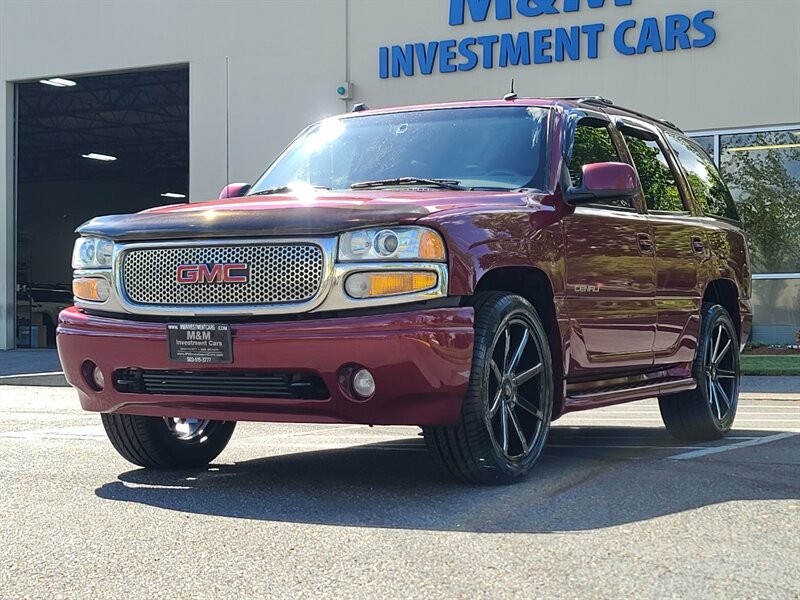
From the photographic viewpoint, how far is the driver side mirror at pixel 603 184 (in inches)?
236

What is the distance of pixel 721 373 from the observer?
26.0ft

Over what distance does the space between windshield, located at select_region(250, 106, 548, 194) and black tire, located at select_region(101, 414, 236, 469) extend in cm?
139

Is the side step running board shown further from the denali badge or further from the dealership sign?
the dealership sign

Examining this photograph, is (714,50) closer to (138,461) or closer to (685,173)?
(685,173)

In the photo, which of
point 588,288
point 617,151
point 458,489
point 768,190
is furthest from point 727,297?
point 768,190

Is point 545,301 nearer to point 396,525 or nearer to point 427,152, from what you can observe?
point 427,152

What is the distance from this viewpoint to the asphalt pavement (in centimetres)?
373

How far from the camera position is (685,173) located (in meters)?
7.89

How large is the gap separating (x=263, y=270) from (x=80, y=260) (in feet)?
3.74

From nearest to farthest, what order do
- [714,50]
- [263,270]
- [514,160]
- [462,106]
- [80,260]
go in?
[263,270] < [80,260] < [514,160] < [462,106] < [714,50]

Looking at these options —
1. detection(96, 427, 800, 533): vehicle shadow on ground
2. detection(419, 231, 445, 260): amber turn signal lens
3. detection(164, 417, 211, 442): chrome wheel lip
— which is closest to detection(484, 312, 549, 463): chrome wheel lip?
detection(96, 427, 800, 533): vehicle shadow on ground

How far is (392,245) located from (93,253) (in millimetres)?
1560

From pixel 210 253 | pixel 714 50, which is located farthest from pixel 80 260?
pixel 714 50

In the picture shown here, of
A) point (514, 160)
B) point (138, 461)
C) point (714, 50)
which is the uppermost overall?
point (714, 50)
